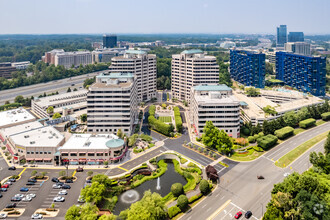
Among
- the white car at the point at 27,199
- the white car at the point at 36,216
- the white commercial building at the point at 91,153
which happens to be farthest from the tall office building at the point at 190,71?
the white car at the point at 36,216

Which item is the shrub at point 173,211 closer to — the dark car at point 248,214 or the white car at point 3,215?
the dark car at point 248,214

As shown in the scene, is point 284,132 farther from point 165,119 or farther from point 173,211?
point 173,211

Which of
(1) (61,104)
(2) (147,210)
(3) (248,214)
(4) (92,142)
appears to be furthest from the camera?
(1) (61,104)

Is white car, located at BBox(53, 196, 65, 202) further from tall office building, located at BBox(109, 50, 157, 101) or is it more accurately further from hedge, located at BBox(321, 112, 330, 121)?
hedge, located at BBox(321, 112, 330, 121)

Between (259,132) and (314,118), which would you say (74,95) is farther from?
(314,118)

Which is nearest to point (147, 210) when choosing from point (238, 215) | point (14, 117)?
point (238, 215)

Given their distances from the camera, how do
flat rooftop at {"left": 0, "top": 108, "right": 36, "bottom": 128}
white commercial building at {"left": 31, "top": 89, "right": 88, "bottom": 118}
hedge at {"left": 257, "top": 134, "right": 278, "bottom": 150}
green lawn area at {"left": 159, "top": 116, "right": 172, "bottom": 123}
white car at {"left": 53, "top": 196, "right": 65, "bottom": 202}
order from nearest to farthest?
white car at {"left": 53, "top": 196, "right": 65, "bottom": 202} < hedge at {"left": 257, "top": 134, "right": 278, "bottom": 150} < flat rooftop at {"left": 0, "top": 108, "right": 36, "bottom": 128} < green lawn area at {"left": 159, "top": 116, "right": 172, "bottom": 123} < white commercial building at {"left": 31, "top": 89, "right": 88, "bottom": 118}

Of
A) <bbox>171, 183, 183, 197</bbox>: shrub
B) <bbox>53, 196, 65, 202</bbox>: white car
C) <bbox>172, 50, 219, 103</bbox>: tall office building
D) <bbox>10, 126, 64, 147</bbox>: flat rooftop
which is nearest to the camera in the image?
<bbox>53, 196, 65, 202</bbox>: white car

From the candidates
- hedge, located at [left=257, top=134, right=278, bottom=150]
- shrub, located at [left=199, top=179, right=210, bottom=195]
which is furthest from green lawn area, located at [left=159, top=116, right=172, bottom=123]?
shrub, located at [left=199, top=179, right=210, bottom=195]
